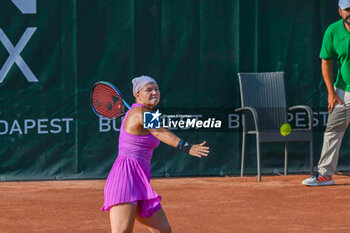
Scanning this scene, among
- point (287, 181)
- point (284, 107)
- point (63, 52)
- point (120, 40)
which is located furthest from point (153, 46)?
point (287, 181)

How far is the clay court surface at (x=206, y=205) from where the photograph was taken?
4.77 meters

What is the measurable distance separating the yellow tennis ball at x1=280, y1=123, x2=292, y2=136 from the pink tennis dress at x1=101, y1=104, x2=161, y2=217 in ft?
13.2

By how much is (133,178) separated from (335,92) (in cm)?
374

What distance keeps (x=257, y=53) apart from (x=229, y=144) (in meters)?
1.14

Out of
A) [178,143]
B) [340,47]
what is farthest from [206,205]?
[178,143]

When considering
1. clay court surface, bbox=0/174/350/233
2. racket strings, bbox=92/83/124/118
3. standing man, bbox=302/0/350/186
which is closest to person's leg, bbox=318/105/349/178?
standing man, bbox=302/0/350/186

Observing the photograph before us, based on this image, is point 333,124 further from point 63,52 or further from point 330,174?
point 63,52

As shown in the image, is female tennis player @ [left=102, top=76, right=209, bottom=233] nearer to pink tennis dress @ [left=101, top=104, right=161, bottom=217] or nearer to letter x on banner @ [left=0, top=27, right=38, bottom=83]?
pink tennis dress @ [left=101, top=104, right=161, bottom=217]

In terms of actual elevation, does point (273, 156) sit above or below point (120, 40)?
below

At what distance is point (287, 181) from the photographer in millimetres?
7211

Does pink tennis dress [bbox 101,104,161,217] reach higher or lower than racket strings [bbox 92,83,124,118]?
lower

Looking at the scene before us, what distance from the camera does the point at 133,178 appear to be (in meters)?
3.35

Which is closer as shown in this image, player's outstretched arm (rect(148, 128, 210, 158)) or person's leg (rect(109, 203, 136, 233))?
player's outstretched arm (rect(148, 128, 210, 158))

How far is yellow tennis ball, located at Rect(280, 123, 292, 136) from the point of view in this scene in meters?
7.25
